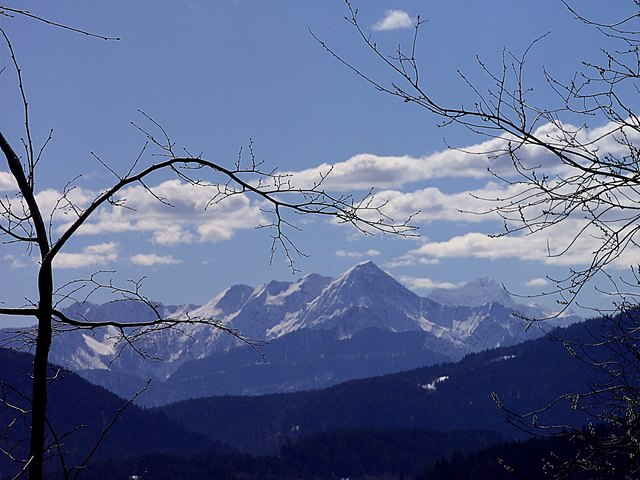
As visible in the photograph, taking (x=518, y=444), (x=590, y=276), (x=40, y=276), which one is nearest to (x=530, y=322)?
(x=590, y=276)

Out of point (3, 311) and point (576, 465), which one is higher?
point (3, 311)

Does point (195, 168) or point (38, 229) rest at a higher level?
point (195, 168)

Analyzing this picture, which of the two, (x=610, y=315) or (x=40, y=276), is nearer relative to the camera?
(x=40, y=276)

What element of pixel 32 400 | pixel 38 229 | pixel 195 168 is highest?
pixel 195 168

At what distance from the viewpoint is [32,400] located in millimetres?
4809

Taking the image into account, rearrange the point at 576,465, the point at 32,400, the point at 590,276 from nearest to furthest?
1. the point at 32,400
2. the point at 590,276
3. the point at 576,465

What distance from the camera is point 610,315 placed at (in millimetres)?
6980

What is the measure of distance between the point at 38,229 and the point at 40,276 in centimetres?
26

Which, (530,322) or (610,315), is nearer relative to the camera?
(530,322)

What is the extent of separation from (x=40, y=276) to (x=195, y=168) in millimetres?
1156

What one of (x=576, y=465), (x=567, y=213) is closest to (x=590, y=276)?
(x=567, y=213)

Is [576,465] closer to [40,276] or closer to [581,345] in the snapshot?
[581,345]

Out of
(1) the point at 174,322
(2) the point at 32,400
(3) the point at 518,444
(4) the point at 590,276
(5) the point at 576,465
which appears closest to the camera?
(2) the point at 32,400

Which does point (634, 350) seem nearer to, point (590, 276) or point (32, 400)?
point (590, 276)
